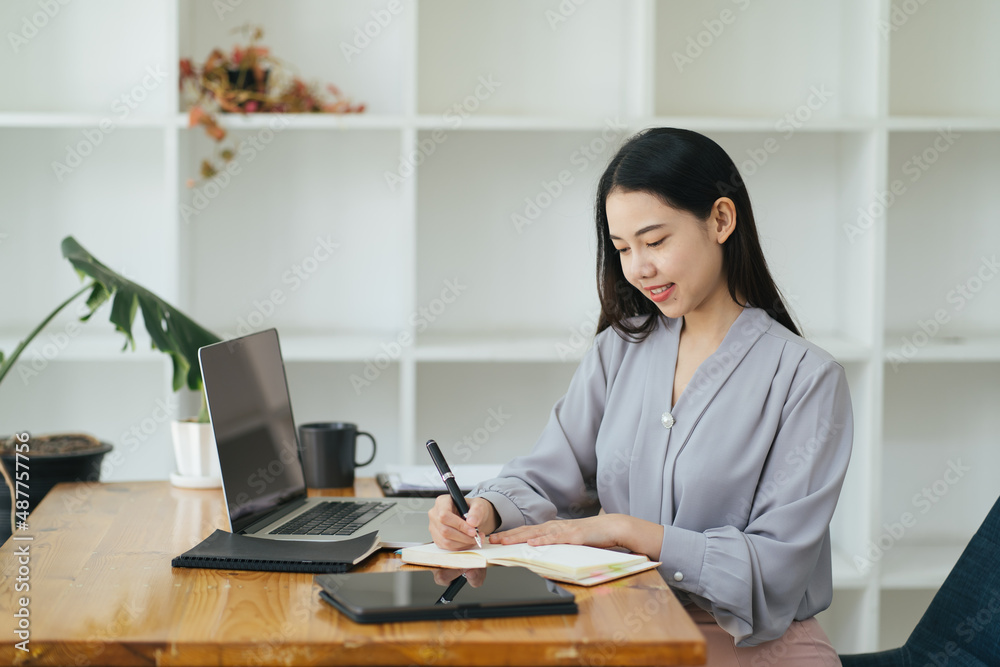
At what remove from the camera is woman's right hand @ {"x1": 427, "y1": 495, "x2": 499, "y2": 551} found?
4.04ft

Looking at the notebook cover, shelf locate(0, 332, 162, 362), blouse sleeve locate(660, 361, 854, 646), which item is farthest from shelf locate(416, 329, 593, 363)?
the notebook cover

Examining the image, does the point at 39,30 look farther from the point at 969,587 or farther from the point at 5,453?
the point at 969,587

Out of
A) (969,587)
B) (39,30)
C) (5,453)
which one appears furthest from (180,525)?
(39,30)

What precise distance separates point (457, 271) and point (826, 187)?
1.14m

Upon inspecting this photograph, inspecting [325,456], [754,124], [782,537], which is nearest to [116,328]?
[325,456]

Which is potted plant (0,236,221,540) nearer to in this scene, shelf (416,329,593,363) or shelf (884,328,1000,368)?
shelf (416,329,593,363)

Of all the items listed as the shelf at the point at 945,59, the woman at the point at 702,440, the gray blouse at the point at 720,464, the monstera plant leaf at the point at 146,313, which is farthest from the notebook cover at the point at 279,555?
the shelf at the point at 945,59

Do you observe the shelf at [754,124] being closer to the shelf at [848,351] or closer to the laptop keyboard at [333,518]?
the shelf at [848,351]

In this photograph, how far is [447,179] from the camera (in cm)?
264

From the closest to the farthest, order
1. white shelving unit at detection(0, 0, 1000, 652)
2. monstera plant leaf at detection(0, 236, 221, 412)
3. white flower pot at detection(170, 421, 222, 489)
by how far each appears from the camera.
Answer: white flower pot at detection(170, 421, 222, 489), monstera plant leaf at detection(0, 236, 221, 412), white shelving unit at detection(0, 0, 1000, 652)

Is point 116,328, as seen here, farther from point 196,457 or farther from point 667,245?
point 667,245

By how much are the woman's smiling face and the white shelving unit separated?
100cm

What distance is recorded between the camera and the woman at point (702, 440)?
1.28m

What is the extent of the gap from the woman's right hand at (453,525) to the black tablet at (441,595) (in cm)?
12
